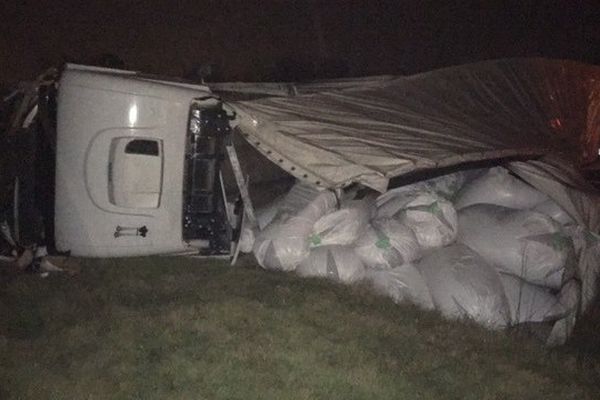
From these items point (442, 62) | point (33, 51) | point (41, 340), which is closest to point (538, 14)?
point (442, 62)

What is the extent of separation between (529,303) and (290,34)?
1231cm

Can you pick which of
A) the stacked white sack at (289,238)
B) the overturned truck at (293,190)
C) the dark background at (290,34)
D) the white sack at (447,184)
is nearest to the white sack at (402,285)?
the overturned truck at (293,190)

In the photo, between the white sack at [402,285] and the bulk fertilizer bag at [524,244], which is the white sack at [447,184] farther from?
the white sack at [402,285]

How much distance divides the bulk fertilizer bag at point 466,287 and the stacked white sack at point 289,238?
3.13 ft

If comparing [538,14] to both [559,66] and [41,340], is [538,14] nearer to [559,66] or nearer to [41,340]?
[559,66]

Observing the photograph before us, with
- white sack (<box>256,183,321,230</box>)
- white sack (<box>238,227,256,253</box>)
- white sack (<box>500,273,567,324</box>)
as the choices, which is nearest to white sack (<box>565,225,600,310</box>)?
white sack (<box>500,273,567,324</box>)

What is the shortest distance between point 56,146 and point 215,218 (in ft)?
Result: 4.37

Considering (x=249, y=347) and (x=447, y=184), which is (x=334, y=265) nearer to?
(x=249, y=347)

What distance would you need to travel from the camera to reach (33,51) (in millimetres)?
11414

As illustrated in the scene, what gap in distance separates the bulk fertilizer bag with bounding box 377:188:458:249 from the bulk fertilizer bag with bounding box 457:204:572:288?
24cm

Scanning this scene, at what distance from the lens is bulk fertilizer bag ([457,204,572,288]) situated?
4738 mm

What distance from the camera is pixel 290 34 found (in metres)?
15.7

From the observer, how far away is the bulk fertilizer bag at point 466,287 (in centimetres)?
441

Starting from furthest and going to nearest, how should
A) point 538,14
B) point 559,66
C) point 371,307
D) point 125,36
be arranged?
point 538,14
point 125,36
point 559,66
point 371,307
